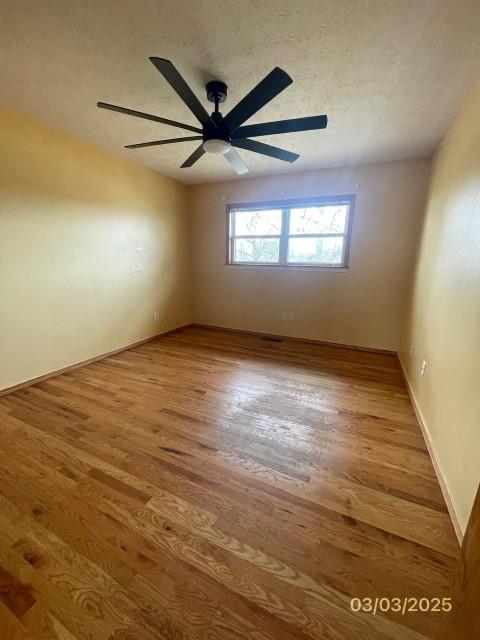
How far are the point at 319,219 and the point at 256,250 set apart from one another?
3.57 ft

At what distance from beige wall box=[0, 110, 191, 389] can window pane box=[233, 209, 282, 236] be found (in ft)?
3.80

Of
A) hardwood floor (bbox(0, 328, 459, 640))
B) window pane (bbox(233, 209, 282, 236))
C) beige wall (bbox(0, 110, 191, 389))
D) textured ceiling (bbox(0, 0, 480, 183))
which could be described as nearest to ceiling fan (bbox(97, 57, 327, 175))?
textured ceiling (bbox(0, 0, 480, 183))

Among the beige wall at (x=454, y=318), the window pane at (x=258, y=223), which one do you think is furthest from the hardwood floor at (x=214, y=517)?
the window pane at (x=258, y=223)

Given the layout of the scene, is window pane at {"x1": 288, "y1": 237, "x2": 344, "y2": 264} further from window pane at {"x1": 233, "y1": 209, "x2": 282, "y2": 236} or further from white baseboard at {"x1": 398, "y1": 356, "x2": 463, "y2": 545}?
white baseboard at {"x1": 398, "y1": 356, "x2": 463, "y2": 545}

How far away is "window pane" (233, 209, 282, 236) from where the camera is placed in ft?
13.2

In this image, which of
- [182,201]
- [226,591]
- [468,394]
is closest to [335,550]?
[226,591]

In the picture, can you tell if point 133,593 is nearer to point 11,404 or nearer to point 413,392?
point 11,404

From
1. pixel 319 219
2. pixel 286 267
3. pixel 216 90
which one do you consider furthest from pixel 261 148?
pixel 286 267

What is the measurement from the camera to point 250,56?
1.57m

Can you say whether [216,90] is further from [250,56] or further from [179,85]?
[179,85]

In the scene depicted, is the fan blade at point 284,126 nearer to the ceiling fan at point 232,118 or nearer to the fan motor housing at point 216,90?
the ceiling fan at point 232,118

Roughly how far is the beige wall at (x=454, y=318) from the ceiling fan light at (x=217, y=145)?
1639mm

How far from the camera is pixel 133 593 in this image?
3.26 ft

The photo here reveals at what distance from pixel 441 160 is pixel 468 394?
241 centimetres
